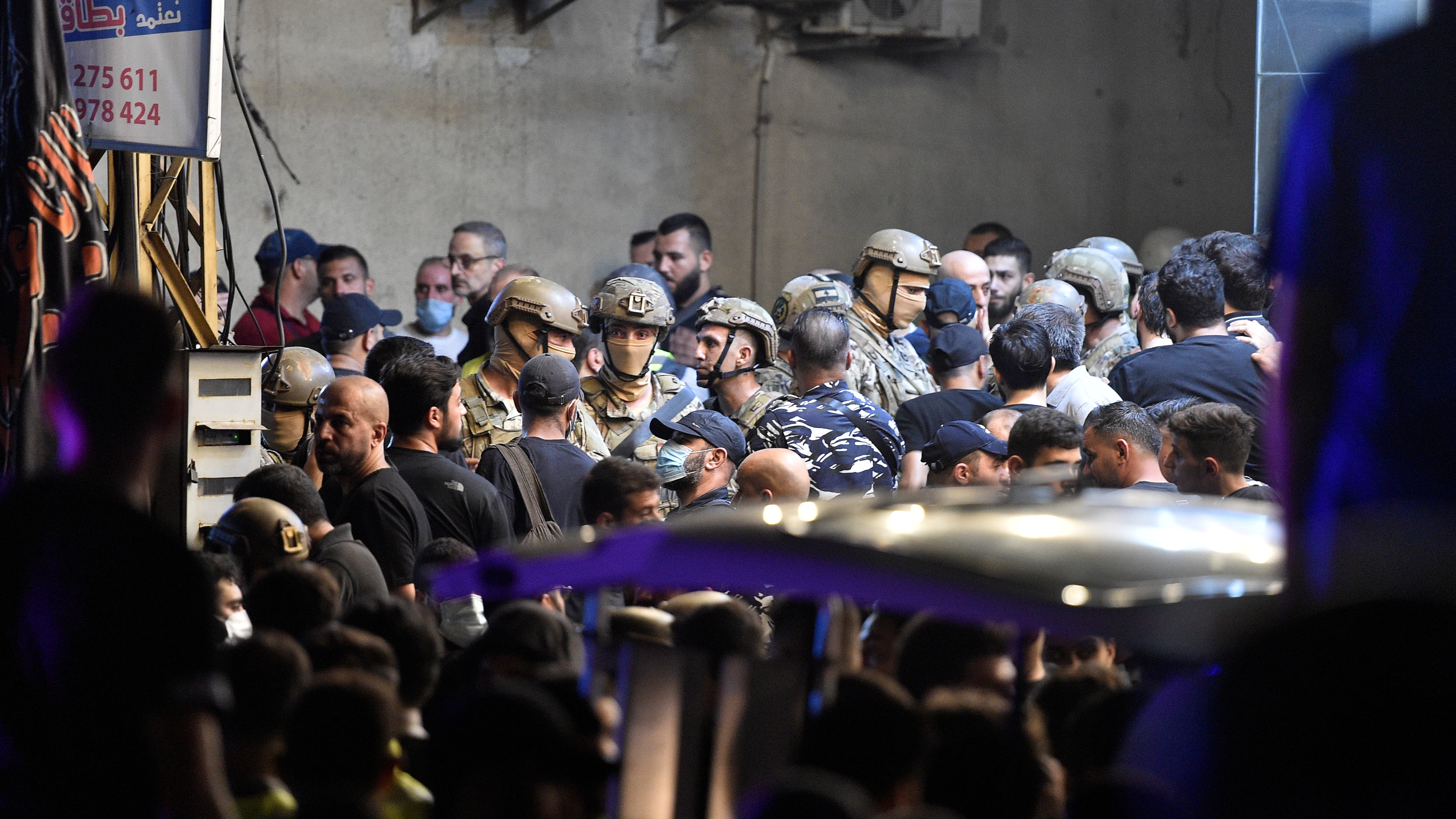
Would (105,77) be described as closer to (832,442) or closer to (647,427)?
(647,427)

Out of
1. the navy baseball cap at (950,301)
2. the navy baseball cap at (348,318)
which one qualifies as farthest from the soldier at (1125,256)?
the navy baseball cap at (348,318)

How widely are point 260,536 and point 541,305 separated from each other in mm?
3526

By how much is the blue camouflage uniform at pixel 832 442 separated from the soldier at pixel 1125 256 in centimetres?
485

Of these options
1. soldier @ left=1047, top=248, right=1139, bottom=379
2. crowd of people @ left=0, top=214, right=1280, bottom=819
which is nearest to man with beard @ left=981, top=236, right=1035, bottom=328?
crowd of people @ left=0, top=214, right=1280, bottom=819

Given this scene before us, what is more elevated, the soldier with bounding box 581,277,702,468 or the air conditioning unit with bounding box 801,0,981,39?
the air conditioning unit with bounding box 801,0,981,39

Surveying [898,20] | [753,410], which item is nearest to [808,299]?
[753,410]

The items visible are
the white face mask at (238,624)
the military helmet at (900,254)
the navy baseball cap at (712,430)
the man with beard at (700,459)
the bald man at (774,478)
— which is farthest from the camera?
the military helmet at (900,254)

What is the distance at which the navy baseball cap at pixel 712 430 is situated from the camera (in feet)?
20.4

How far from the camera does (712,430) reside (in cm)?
624

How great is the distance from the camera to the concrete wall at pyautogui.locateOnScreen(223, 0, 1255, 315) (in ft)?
42.9

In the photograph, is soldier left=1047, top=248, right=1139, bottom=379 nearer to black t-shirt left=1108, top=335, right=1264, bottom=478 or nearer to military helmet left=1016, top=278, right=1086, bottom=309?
military helmet left=1016, top=278, right=1086, bottom=309

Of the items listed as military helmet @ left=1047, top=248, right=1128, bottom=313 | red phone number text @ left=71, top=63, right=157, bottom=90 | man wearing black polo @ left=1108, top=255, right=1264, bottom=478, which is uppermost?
red phone number text @ left=71, top=63, right=157, bottom=90

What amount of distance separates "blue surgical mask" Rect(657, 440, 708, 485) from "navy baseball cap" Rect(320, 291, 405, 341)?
2877 millimetres

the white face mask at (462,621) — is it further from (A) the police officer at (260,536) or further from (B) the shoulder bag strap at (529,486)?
(B) the shoulder bag strap at (529,486)
